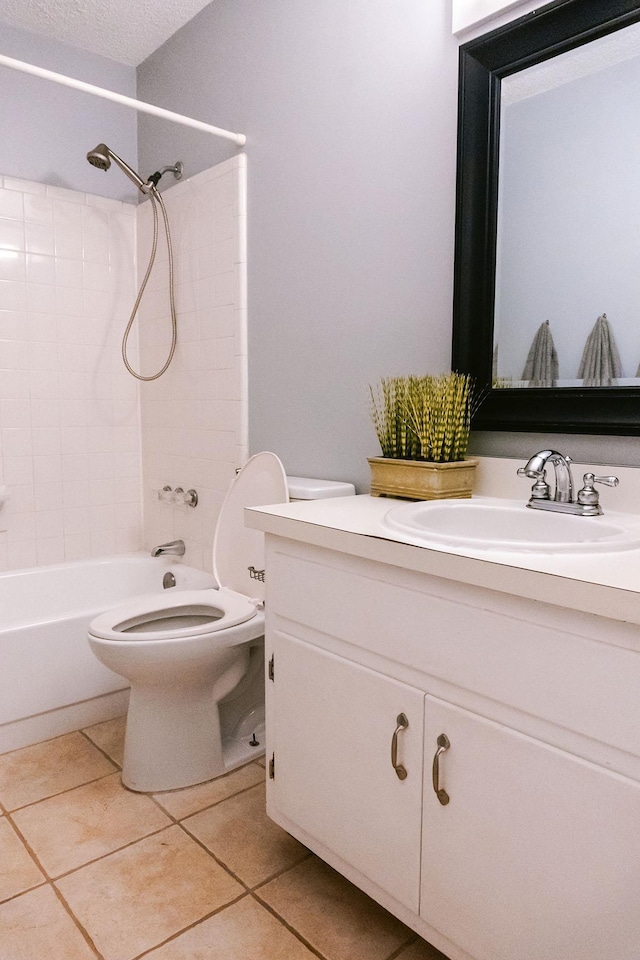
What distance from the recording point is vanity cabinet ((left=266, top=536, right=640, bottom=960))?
903 mm

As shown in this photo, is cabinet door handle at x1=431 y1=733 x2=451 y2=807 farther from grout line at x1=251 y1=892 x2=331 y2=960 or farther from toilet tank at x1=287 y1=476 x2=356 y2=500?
toilet tank at x1=287 y1=476 x2=356 y2=500

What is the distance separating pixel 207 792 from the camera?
70.1 inches

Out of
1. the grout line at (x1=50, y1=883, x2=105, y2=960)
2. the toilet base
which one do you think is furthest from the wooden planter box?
the grout line at (x1=50, y1=883, x2=105, y2=960)

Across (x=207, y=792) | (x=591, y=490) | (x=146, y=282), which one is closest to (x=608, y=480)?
(x=591, y=490)

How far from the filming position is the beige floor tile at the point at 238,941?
1250mm

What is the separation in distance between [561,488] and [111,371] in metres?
2.00

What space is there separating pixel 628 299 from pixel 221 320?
1420mm

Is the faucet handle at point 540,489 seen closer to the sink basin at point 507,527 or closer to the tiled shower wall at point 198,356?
the sink basin at point 507,527

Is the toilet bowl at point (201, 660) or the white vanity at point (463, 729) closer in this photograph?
the white vanity at point (463, 729)

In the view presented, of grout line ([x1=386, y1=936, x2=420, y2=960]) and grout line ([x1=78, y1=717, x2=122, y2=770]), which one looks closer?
grout line ([x1=386, y1=936, x2=420, y2=960])

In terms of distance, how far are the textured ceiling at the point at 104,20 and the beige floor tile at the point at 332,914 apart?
267cm

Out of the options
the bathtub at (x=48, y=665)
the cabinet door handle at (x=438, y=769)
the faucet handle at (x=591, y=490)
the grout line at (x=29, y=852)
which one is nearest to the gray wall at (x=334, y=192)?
the faucet handle at (x=591, y=490)

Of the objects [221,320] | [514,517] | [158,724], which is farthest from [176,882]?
[221,320]

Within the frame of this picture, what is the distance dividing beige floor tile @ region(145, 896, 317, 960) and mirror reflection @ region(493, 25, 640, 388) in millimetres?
1231
